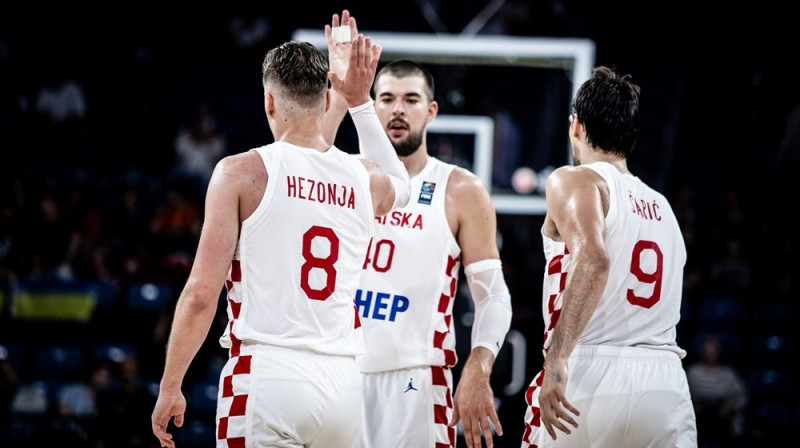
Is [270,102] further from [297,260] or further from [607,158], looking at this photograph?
[607,158]

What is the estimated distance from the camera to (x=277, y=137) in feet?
14.4

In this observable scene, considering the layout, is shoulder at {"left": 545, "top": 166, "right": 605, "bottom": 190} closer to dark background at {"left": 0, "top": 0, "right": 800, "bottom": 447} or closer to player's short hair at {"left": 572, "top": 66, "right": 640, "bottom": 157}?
player's short hair at {"left": 572, "top": 66, "right": 640, "bottom": 157}

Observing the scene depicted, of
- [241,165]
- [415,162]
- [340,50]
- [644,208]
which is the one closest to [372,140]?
[340,50]

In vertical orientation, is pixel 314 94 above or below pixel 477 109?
below

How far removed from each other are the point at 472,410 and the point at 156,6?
13108mm

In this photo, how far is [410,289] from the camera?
17.9 ft

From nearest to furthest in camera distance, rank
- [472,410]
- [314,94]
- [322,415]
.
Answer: [322,415] → [314,94] → [472,410]

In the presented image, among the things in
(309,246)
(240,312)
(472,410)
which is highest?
(309,246)

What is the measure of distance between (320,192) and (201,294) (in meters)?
0.67

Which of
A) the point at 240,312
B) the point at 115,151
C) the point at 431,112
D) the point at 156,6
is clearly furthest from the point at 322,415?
the point at 156,6

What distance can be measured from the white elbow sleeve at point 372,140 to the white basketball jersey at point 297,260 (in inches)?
19.8

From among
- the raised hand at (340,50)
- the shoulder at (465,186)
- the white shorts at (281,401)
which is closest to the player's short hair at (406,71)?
the shoulder at (465,186)

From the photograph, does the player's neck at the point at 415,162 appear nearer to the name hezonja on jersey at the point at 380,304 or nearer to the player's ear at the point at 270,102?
the name hezonja on jersey at the point at 380,304

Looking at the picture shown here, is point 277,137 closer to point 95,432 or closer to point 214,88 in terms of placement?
point 95,432
